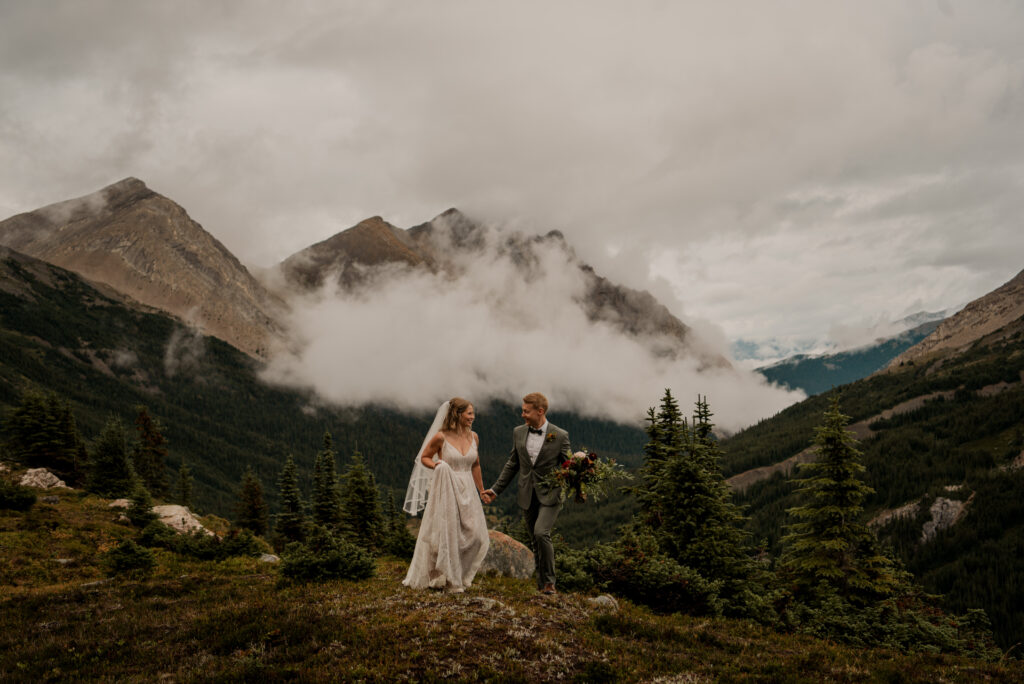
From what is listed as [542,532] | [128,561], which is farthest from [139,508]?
[542,532]

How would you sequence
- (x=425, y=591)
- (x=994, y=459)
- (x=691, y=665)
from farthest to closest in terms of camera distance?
(x=994, y=459), (x=425, y=591), (x=691, y=665)

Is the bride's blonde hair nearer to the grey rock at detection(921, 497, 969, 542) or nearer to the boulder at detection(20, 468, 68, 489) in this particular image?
the boulder at detection(20, 468, 68, 489)

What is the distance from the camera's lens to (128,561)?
18.0 meters

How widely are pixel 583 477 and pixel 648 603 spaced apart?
697cm

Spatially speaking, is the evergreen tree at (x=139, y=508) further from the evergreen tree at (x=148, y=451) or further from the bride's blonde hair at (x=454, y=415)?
the evergreen tree at (x=148, y=451)

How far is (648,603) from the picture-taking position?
16.2 m

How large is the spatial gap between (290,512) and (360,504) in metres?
12.6

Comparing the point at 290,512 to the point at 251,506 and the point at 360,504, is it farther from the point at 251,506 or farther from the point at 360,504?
the point at 251,506

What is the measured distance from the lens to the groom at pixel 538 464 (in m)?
12.6

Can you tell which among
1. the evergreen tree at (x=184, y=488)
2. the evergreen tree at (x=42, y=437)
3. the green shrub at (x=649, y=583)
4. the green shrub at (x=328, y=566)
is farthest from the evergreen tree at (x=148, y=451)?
the green shrub at (x=649, y=583)

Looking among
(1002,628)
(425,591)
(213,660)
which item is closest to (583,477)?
(425,591)

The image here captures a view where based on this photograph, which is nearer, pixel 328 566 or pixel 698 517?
pixel 328 566

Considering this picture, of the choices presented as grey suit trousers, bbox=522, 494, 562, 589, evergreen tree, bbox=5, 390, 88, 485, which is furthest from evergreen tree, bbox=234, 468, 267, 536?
grey suit trousers, bbox=522, 494, 562, 589

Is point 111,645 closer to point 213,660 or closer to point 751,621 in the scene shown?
point 213,660
